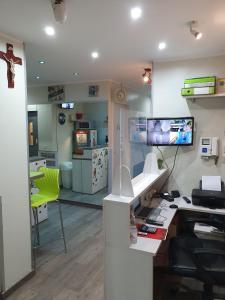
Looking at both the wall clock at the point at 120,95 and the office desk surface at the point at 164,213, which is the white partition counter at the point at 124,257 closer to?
the office desk surface at the point at 164,213

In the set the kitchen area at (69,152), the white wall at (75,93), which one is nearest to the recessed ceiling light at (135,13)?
the white wall at (75,93)

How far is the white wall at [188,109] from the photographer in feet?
9.92

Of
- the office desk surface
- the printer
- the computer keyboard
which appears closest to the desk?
the office desk surface

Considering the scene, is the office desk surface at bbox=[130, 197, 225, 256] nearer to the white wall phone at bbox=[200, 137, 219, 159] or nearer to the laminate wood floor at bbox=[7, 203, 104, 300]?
the white wall phone at bbox=[200, 137, 219, 159]

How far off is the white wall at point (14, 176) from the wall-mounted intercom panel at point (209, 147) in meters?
2.03

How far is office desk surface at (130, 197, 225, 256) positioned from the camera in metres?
1.96

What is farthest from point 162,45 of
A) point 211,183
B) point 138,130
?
point 211,183

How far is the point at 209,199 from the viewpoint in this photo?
2.73 metres

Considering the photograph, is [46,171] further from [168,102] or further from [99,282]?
[168,102]

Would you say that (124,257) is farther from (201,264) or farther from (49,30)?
(49,30)

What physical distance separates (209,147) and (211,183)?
16.8 inches

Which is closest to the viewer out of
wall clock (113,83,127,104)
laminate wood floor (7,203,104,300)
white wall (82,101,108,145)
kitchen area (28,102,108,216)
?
laminate wood floor (7,203,104,300)

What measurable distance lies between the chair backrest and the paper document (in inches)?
71.2

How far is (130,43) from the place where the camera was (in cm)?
259
